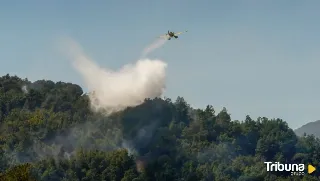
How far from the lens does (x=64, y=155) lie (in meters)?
197

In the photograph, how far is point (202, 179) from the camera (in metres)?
184

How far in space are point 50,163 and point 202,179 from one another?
151 feet

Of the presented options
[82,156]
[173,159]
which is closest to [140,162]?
[173,159]

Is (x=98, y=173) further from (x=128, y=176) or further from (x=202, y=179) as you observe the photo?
(x=202, y=179)

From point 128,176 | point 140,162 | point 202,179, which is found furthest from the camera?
point 140,162

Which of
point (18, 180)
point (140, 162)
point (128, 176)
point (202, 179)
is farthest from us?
point (140, 162)

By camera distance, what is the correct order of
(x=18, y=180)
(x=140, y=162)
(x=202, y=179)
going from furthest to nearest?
(x=140, y=162) < (x=202, y=179) < (x=18, y=180)

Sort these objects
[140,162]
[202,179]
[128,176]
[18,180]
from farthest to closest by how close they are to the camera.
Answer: [140,162]
[202,179]
[128,176]
[18,180]

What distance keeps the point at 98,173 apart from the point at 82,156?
790 cm

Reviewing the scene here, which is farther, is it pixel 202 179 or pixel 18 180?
pixel 202 179

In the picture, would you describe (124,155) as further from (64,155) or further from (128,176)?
(64,155)

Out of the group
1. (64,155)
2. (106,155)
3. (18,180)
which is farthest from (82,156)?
(18,180)

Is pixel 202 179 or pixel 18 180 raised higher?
pixel 202 179

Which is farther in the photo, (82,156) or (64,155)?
(64,155)
